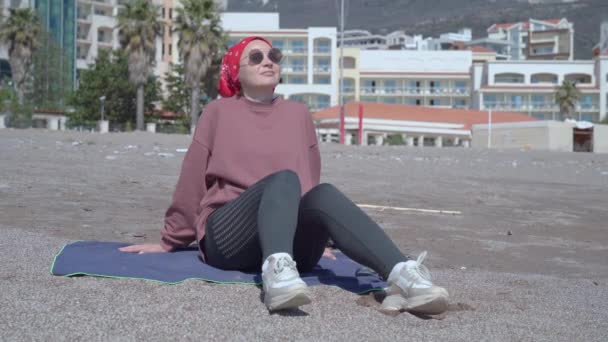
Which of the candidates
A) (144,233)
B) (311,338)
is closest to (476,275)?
(311,338)

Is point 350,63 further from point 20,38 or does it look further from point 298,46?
point 20,38

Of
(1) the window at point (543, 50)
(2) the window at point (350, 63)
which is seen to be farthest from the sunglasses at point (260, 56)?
(1) the window at point (543, 50)

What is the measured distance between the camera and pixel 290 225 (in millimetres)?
3680

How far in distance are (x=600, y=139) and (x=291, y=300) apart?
155ft

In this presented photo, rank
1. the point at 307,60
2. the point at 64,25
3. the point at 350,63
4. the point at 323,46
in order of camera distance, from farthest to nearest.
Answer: the point at 350,63
the point at 323,46
the point at 307,60
the point at 64,25

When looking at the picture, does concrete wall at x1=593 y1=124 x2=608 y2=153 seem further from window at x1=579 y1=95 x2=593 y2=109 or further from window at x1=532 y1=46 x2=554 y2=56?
window at x1=532 y1=46 x2=554 y2=56

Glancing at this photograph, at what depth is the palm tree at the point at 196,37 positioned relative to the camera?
47.2 meters

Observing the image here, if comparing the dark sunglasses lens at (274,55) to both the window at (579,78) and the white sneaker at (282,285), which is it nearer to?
the white sneaker at (282,285)

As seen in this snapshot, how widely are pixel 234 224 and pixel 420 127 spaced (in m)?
57.6

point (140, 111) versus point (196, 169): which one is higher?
point (140, 111)

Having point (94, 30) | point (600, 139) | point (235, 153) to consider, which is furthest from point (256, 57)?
point (94, 30)

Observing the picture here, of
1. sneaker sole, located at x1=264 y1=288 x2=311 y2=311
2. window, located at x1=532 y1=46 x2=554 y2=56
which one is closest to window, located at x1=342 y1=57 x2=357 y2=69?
window, located at x1=532 y1=46 x2=554 y2=56

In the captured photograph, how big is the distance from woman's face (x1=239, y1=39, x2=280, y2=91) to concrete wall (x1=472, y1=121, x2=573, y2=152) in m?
41.7

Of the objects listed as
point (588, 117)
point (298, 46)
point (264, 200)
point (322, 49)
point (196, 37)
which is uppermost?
point (298, 46)
